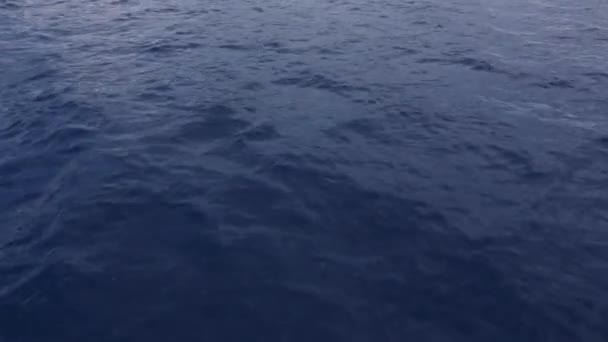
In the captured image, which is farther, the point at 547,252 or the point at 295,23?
the point at 295,23

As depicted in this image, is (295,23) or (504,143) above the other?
(295,23)

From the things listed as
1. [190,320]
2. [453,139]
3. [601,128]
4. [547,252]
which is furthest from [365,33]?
[190,320]

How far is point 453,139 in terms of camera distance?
20.2 meters

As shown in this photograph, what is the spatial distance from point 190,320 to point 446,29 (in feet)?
79.9

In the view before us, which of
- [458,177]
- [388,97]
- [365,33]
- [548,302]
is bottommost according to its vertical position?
[548,302]

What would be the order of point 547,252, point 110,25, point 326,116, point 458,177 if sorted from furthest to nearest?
point 110,25, point 326,116, point 458,177, point 547,252

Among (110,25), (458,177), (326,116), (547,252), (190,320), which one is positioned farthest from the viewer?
(110,25)

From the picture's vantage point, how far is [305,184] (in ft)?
59.0

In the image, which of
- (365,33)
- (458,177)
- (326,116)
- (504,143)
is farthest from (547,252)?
(365,33)

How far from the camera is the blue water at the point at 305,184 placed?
13.1 meters

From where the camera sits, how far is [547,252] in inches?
591

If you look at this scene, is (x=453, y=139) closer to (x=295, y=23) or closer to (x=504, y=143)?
(x=504, y=143)

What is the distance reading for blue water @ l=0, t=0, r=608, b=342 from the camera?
1309 centimetres

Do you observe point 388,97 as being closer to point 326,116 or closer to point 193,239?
point 326,116
